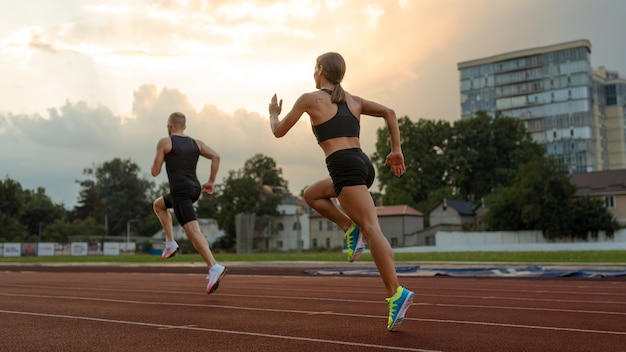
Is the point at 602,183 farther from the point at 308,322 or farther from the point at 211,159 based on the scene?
the point at 308,322

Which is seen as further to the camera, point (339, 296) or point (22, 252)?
point (22, 252)

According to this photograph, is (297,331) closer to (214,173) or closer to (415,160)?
(214,173)

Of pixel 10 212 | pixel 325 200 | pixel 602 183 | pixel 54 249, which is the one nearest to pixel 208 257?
pixel 325 200

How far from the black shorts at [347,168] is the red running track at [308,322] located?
116 cm

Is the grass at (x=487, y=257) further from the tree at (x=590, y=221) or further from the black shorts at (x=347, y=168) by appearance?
the tree at (x=590, y=221)

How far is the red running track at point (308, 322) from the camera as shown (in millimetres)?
4637

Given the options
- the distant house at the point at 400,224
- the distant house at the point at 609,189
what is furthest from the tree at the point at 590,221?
the distant house at the point at 400,224

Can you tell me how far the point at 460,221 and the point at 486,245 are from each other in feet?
75.6

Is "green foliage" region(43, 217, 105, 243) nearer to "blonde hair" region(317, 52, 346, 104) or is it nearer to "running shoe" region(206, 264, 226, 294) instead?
"running shoe" region(206, 264, 226, 294)

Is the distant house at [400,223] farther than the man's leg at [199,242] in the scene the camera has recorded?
Yes

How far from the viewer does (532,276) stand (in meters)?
13.8

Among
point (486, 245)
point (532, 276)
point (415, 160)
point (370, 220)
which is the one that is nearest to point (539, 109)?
point (415, 160)

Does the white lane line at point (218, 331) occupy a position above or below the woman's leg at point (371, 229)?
below

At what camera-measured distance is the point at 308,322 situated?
5.86 m
